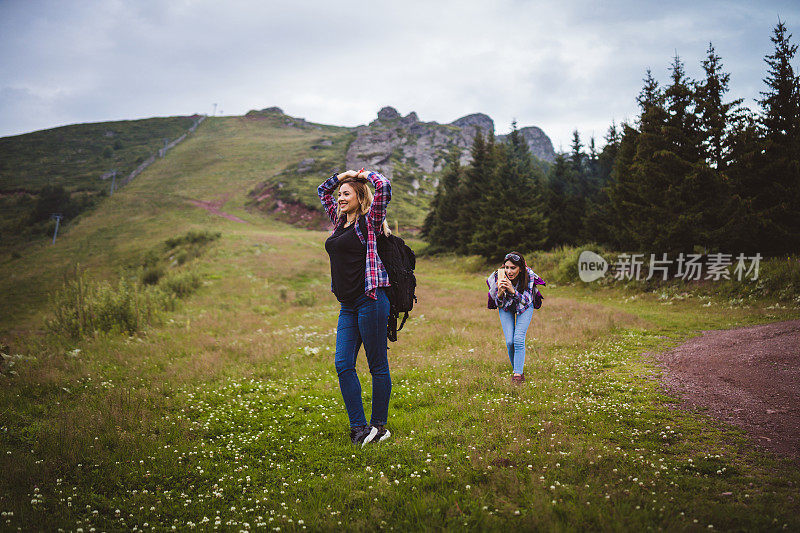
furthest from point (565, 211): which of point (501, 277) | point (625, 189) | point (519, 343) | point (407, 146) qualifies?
point (407, 146)

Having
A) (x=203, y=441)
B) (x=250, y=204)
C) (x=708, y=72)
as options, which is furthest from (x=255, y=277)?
(x=250, y=204)

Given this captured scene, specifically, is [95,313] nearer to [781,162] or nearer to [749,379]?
[749,379]

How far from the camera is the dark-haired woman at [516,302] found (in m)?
7.00

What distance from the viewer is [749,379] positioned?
Answer: 21.4ft

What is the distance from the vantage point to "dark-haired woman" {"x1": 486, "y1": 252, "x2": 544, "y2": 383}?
7000 mm

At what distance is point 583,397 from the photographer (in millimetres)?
6180

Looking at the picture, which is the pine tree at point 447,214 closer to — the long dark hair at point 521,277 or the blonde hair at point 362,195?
the long dark hair at point 521,277

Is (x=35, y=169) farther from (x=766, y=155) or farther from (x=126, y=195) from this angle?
(x=766, y=155)

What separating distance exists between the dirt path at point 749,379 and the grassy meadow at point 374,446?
0.36m

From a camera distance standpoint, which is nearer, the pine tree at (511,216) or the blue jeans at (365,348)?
the blue jeans at (365,348)

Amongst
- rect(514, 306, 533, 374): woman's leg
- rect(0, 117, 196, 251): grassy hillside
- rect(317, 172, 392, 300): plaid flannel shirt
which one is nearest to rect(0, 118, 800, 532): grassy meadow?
rect(514, 306, 533, 374): woman's leg

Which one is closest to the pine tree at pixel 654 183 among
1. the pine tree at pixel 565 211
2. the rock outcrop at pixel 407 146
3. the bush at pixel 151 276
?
the pine tree at pixel 565 211

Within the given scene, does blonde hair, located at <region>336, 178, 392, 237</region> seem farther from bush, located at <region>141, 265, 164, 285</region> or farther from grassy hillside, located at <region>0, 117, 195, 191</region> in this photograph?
grassy hillside, located at <region>0, 117, 195, 191</region>

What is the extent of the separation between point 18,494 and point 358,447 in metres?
3.24
